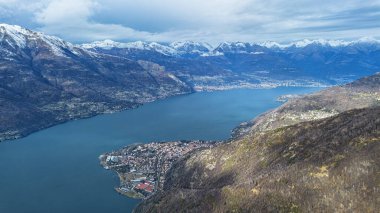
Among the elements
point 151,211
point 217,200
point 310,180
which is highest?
point 310,180

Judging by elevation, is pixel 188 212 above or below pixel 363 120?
below

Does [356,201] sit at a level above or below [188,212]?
above

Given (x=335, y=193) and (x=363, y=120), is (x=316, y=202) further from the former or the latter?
(x=363, y=120)

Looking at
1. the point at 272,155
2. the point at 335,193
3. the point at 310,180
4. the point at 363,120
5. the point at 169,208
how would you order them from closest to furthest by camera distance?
the point at 335,193, the point at 310,180, the point at 169,208, the point at 363,120, the point at 272,155

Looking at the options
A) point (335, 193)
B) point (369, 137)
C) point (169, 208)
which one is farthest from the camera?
point (169, 208)

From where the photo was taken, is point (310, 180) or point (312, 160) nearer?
point (310, 180)

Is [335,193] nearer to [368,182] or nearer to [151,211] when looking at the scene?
[368,182]

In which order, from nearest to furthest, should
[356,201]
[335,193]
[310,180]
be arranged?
[356,201] < [335,193] < [310,180]

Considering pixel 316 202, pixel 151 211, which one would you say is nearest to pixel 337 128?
pixel 316 202

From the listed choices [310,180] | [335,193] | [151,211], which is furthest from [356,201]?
[151,211]
